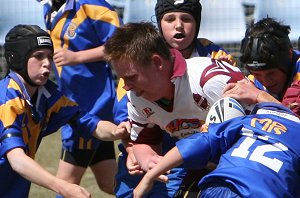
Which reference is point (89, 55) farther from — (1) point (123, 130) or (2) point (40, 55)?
(1) point (123, 130)

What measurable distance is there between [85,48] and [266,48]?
5.66 ft

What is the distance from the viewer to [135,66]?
4031 mm

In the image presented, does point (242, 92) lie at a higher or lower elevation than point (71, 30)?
higher

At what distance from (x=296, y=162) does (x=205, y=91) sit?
64cm

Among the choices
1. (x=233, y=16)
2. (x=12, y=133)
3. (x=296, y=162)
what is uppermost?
(x=296, y=162)

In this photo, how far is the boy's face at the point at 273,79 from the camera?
15.0 ft

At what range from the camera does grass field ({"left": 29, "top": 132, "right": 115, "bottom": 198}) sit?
684cm

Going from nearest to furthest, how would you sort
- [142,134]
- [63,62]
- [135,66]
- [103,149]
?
1. [135,66]
2. [142,134]
3. [63,62]
4. [103,149]

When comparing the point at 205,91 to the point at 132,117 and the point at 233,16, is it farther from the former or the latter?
the point at 233,16

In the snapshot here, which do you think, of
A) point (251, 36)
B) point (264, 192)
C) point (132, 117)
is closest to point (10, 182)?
point (132, 117)

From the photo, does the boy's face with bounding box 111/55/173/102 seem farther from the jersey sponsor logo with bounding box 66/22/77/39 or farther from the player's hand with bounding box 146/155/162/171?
the jersey sponsor logo with bounding box 66/22/77/39

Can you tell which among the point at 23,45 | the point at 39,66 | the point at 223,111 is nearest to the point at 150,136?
the point at 223,111

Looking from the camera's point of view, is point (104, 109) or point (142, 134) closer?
point (142, 134)

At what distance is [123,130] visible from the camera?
4559mm
